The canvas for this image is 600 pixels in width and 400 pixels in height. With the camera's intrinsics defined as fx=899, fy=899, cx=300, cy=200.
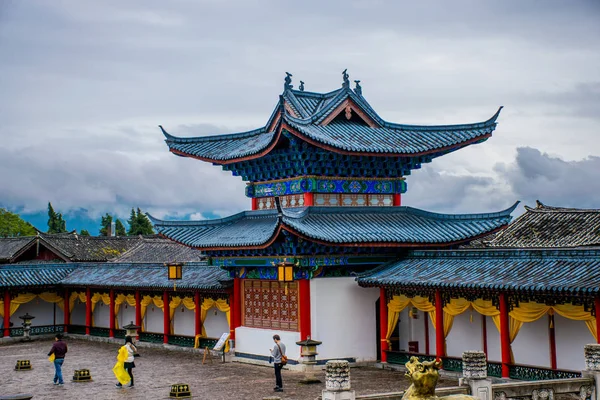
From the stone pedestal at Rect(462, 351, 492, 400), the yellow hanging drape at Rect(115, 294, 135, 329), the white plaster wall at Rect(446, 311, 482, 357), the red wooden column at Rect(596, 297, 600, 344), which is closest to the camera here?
the stone pedestal at Rect(462, 351, 492, 400)

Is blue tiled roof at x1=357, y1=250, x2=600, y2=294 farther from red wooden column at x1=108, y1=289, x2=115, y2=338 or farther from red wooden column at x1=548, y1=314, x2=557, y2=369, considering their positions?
red wooden column at x1=108, y1=289, x2=115, y2=338

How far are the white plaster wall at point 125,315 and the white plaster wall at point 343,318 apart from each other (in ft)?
48.5

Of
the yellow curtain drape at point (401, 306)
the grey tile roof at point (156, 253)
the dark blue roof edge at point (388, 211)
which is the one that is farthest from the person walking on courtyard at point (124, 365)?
the grey tile roof at point (156, 253)

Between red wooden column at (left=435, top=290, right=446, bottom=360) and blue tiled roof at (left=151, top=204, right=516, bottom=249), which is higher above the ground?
blue tiled roof at (left=151, top=204, right=516, bottom=249)

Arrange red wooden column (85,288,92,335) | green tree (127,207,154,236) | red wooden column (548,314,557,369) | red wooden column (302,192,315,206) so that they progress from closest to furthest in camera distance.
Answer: red wooden column (548,314,557,369)
red wooden column (302,192,315,206)
red wooden column (85,288,92,335)
green tree (127,207,154,236)

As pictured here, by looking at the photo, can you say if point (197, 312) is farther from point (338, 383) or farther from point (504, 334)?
point (338, 383)

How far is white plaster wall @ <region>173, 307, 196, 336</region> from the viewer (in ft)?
129

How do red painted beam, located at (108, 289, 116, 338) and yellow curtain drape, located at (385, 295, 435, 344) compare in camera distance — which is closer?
yellow curtain drape, located at (385, 295, 435, 344)

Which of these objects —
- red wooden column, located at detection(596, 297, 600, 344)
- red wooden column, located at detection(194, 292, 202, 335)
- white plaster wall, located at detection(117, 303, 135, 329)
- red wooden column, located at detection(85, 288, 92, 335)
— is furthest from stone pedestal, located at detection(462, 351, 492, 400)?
red wooden column, located at detection(85, 288, 92, 335)

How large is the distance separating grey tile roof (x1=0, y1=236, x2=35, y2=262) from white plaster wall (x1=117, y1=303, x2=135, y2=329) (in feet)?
34.1

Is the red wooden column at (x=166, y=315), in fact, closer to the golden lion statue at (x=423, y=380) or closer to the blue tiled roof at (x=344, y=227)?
the blue tiled roof at (x=344, y=227)

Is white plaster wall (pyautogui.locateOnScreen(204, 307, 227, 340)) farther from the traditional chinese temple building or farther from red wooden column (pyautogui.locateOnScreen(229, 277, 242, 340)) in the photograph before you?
the traditional chinese temple building

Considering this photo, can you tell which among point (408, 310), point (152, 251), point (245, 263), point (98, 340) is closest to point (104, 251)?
point (152, 251)

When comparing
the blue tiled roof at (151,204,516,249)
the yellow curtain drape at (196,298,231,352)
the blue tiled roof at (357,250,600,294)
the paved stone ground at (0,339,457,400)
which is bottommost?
the paved stone ground at (0,339,457,400)
